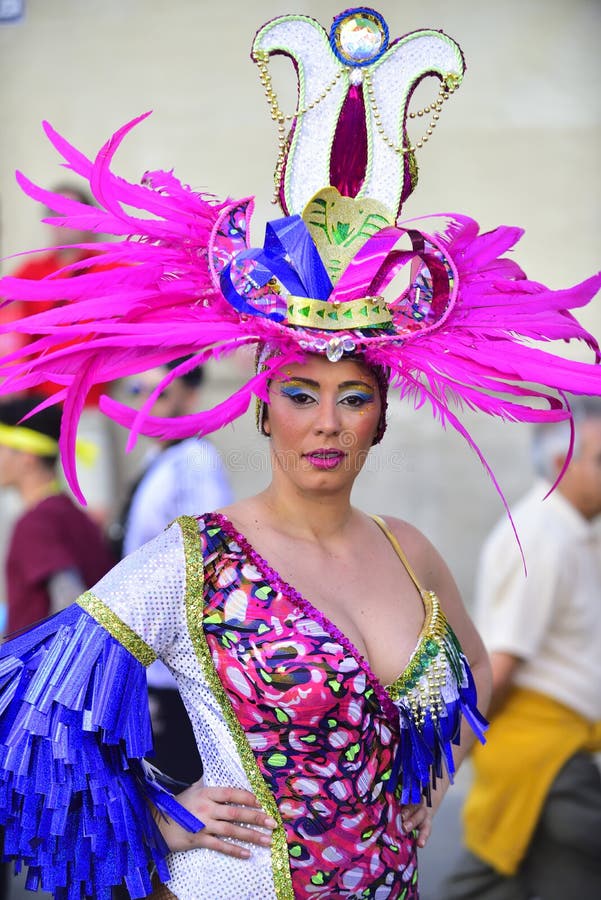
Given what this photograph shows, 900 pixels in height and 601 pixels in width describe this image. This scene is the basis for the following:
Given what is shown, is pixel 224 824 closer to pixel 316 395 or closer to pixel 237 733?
pixel 237 733

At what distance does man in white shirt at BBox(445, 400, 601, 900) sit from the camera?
3.61 m

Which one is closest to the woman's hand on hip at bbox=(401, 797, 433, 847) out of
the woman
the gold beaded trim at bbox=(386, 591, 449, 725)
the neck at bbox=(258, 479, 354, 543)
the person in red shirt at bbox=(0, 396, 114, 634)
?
the woman

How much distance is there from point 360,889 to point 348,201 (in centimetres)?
133

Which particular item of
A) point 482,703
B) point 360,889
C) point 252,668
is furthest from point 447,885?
point 252,668

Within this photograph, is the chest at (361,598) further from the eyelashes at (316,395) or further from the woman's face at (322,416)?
the eyelashes at (316,395)

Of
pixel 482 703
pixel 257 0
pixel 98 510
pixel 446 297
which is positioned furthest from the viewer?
pixel 257 0

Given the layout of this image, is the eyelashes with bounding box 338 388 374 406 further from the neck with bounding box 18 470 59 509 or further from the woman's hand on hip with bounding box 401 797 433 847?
the neck with bounding box 18 470 59 509

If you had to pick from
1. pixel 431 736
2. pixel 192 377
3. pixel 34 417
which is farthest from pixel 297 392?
pixel 192 377

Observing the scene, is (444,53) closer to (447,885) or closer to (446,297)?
(446,297)

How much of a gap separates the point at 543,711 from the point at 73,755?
6.57ft

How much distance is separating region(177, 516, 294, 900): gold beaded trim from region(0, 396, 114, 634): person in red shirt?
175 cm

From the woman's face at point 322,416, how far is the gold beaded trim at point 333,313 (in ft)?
0.23

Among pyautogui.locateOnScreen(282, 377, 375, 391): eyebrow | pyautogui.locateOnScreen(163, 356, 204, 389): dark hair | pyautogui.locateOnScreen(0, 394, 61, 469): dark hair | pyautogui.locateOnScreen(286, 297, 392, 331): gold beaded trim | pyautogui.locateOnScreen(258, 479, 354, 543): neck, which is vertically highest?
pyautogui.locateOnScreen(286, 297, 392, 331): gold beaded trim

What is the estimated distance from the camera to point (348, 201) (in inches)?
89.7
